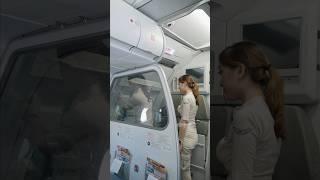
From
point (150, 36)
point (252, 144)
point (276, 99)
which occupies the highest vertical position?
point (150, 36)

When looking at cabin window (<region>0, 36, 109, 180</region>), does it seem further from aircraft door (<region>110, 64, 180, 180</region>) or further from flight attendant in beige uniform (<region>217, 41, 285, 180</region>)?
flight attendant in beige uniform (<region>217, 41, 285, 180</region>)

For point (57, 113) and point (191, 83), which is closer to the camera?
point (57, 113)

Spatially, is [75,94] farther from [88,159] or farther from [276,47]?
[276,47]

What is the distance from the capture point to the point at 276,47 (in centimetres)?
66

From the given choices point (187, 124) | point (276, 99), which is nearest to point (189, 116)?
point (187, 124)

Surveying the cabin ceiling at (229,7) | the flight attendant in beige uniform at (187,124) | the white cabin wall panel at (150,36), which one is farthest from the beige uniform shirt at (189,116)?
the cabin ceiling at (229,7)

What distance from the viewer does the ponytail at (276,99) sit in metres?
0.65

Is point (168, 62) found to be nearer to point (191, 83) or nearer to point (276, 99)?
point (191, 83)

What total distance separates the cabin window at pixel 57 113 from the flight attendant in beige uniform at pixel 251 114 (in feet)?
0.99

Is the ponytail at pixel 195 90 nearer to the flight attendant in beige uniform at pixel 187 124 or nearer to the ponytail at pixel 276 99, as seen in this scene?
the flight attendant in beige uniform at pixel 187 124

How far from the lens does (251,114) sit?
2.04 feet

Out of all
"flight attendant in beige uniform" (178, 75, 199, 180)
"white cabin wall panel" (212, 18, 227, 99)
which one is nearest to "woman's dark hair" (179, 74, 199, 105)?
"flight attendant in beige uniform" (178, 75, 199, 180)

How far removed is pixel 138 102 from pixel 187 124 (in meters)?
0.13

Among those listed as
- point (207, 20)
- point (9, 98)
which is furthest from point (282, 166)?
point (9, 98)
